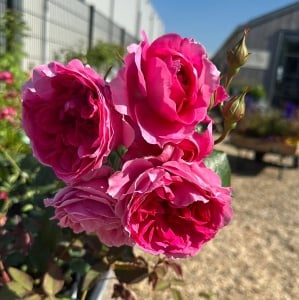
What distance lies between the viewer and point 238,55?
0.79m

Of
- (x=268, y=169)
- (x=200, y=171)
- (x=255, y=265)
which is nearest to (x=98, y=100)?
(x=200, y=171)

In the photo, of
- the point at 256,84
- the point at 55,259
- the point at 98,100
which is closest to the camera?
the point at 98,100

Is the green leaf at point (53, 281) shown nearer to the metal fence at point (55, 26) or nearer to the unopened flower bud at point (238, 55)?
the unopened flower bud at point (238, 55)

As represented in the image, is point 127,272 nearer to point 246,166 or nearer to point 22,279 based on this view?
point 22,279

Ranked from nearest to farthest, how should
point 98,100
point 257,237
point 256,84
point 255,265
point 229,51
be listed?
point 98,100 < point 229,51 < point 255,265 < point 257,237 < point 256,84

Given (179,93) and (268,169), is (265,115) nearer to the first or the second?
(268,169)

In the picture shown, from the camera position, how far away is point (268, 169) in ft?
18.7

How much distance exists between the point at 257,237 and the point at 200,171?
2615 mm

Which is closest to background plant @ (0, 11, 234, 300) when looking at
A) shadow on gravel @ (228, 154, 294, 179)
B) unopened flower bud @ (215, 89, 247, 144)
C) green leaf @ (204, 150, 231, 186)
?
green leaf @ (204, 150, 231, 186)

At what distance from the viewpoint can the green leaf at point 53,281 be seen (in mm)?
915

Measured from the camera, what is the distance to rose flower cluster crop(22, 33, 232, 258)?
0.61 meters

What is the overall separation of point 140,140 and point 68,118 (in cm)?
11

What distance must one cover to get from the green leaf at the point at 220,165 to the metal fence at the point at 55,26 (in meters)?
4.90

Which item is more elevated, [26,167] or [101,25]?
[101,25]
